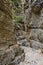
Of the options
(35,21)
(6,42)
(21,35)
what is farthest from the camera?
(21,35)

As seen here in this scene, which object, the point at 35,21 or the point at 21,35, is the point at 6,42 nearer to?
the point at 35,21

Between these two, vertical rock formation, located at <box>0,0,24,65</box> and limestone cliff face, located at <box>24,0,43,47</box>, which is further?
limestone cliff face, located at <box>24,0,43,47</box>

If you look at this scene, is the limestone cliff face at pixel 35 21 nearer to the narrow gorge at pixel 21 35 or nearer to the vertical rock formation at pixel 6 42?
the narrow gorge at pixel 21 35

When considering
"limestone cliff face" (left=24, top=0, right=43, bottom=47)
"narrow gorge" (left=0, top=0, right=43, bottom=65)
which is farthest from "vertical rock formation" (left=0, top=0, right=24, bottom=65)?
"limestone cliff face" (left=24, top=0, right=43, bottom=47)

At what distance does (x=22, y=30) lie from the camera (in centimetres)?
1697

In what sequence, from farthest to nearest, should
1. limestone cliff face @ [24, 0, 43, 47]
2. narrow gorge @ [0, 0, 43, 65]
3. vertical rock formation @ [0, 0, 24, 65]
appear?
1. limestone cliff face @ [24, 0, 43, 47]
2. narrow gorge @ [0, 0, 43, 65]
3. vertical rock formation @ [0, 0, 24, 65]

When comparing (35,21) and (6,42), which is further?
(35,21)

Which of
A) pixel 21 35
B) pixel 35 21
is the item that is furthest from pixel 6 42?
pixel 21 35

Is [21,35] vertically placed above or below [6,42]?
below

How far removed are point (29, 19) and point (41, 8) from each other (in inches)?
73.6

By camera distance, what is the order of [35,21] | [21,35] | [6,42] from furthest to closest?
[21,35], [35,21], [6,42]

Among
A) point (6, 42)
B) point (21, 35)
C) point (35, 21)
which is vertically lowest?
point (21, 35)

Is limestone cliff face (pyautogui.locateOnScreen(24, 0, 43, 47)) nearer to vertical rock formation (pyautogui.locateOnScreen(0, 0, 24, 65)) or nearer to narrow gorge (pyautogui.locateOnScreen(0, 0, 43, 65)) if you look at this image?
narrow gorge (pyautogui.locateOnScreen(0, 0, 43, 65))

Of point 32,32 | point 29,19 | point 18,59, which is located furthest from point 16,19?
point 18,59
